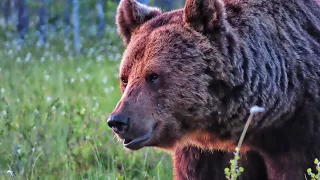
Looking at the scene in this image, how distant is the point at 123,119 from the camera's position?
3.12 metres

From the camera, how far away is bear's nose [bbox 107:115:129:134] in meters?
3.12

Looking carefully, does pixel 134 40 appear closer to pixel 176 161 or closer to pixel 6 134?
pixel 176 161

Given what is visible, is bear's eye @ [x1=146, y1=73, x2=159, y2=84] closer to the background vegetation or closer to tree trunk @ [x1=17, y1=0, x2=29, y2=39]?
the background vegetation

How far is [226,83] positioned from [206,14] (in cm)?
39

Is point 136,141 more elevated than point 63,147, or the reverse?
point 136,141

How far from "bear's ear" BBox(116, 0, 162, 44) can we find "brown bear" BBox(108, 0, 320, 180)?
26 millimetres

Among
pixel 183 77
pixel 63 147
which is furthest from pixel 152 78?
pixel 63 147

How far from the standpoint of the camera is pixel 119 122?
10.3 ft

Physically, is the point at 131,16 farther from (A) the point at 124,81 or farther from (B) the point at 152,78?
(B) the point at 152,78

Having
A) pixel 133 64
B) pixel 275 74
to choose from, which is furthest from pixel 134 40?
pixel 275 74

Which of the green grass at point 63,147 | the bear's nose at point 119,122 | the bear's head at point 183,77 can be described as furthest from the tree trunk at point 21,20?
the bear's nose at point 119,122

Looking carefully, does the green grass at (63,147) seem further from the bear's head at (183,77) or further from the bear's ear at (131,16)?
the bear's ear at (131,16)

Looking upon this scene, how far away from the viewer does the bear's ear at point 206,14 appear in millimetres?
3326

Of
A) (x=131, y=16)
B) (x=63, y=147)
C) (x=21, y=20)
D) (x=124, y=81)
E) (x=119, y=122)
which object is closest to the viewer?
(x=119, y=122)
